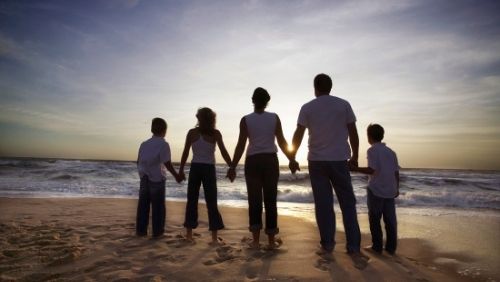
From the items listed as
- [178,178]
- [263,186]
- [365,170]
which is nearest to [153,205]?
[178,178]

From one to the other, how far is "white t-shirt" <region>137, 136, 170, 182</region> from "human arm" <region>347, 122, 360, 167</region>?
106 inches

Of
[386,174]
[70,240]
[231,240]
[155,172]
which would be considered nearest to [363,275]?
[386,174]

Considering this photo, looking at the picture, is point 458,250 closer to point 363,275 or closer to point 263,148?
point 363,275

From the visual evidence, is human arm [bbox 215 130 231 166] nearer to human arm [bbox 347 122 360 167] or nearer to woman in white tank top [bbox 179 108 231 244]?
woman in white tank top [bbox 179 108 231 244]

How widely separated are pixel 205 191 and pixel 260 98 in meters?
1.60

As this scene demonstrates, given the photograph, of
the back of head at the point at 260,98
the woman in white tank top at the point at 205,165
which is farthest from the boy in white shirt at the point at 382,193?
the woman in white tank top at the point at 205,165

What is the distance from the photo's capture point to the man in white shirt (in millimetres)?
4117

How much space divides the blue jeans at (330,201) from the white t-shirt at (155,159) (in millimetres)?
2321

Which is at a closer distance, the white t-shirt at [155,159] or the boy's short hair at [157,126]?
the white t-shirt at [155,159]

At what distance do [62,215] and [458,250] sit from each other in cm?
763

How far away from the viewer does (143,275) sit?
3256 mm

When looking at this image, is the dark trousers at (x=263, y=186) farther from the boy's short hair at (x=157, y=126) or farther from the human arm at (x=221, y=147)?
the boy's short hair at (x=157, y=126)

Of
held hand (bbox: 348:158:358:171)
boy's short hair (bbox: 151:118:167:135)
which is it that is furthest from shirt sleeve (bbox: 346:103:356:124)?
boy's short hair (bbox: 151:118:167:135)

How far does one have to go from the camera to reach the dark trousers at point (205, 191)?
16.1ft
